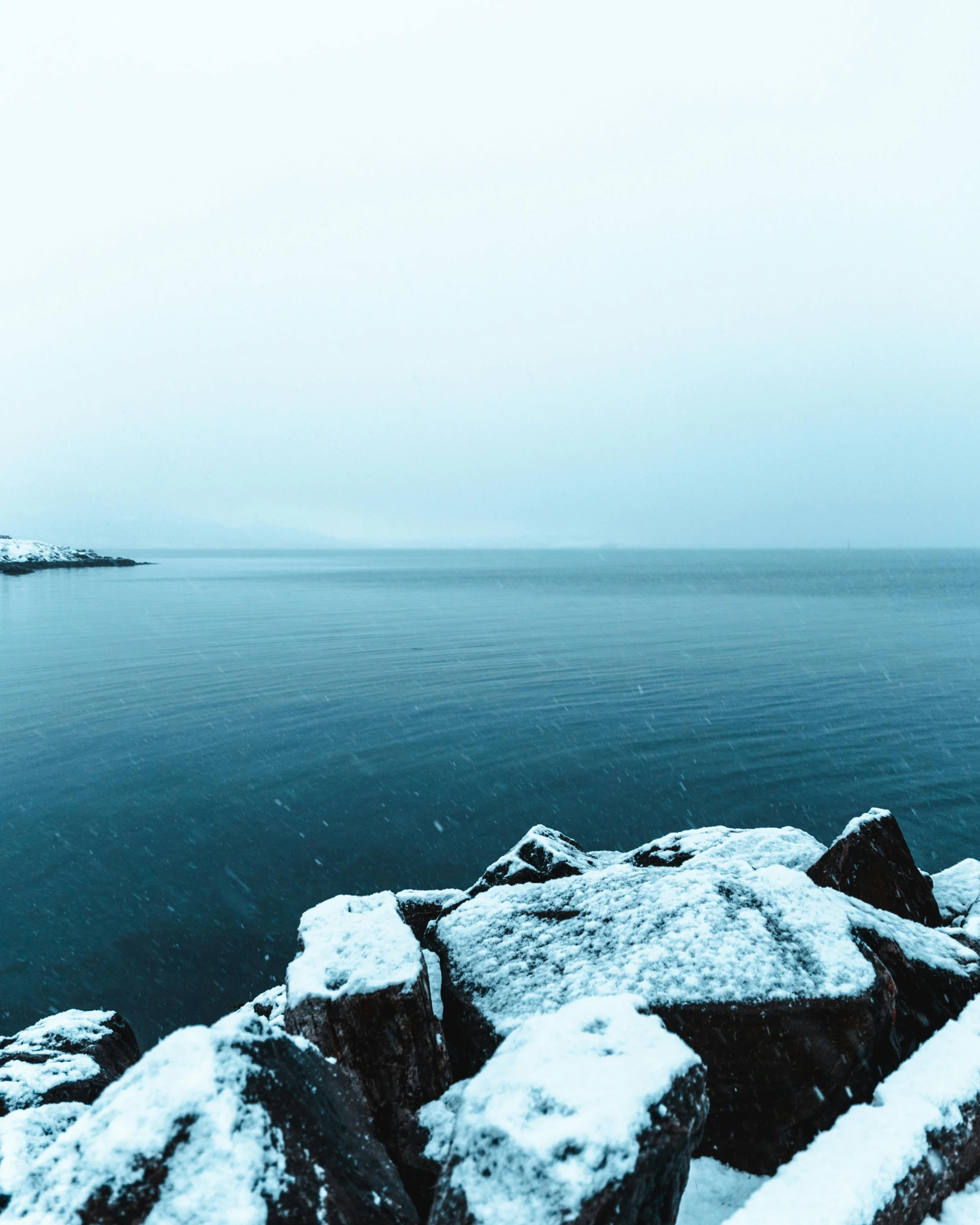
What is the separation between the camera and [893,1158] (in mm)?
3932

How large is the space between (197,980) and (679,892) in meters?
9.86

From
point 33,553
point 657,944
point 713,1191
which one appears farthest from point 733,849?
point 33,553

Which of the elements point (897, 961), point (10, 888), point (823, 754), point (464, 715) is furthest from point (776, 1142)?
point (464, 715)

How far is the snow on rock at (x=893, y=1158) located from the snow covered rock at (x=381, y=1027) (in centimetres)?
195

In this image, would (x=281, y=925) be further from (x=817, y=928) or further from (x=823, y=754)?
(x=823, y=754)

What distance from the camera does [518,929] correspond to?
5.96 m

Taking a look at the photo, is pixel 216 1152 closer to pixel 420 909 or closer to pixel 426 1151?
pixel 426 1151

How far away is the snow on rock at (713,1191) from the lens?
13.2 feet

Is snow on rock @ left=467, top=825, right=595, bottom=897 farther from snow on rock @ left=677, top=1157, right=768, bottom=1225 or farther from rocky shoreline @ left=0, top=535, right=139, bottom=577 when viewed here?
rocky shoreline @ left=0, top=535, right=139, bottom=577

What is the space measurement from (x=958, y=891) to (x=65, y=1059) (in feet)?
31.9

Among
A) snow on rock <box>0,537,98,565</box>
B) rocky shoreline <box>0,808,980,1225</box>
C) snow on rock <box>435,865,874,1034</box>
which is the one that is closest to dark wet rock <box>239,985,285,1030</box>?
rocky shoreline <box>0,808,980,1225</box>

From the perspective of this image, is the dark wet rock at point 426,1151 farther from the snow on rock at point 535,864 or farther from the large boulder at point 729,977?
the snow on rock at point 535,864

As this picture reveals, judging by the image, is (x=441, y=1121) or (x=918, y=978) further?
(x=918, y=978)

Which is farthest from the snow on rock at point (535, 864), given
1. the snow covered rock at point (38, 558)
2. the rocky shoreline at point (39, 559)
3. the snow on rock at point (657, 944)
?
the snow covered rock at point (38, 558)
